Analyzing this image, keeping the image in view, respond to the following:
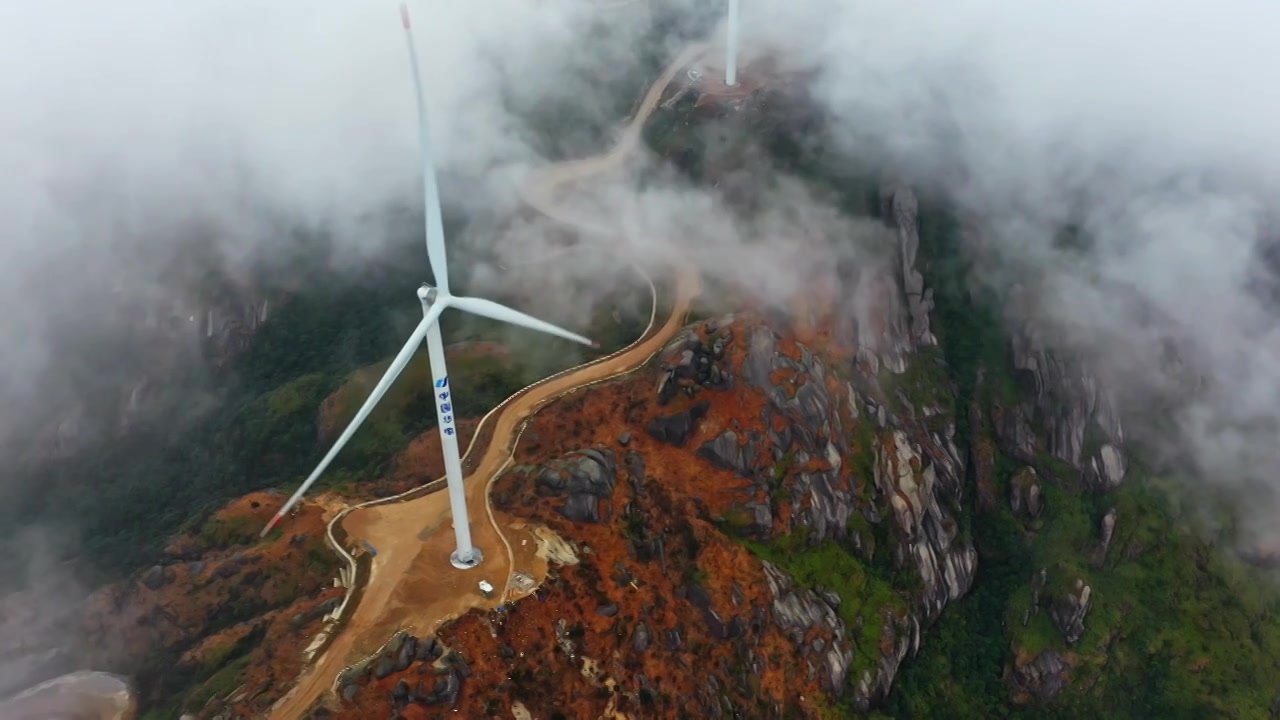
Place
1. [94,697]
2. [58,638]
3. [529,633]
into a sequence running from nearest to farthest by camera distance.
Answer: [529,633], [94,697], [58,638]


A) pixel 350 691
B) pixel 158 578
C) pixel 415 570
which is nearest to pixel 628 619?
pixel 415 570

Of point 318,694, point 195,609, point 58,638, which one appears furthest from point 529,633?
point 58,638

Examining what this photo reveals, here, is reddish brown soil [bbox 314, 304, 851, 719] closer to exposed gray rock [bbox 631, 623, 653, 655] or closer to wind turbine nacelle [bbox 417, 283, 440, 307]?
exposed gray rock [bbox 631, 623, 653, 655]

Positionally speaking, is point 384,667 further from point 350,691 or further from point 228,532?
point 228,532

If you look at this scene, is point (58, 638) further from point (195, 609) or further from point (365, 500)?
point (365, 500)

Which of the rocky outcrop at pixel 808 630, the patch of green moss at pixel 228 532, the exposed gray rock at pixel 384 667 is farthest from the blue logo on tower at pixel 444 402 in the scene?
the rocky outcrop at pixel 808 630

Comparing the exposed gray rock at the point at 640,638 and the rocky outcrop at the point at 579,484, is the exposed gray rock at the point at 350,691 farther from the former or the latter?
the rocky outcrop at the point at 579,484

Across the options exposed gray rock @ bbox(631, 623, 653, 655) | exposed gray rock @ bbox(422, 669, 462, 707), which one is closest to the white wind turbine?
exposed gray rock @ bbox(422, 669, 462, 707)

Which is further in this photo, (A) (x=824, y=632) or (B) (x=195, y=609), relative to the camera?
(A) (x=824, y=632)
